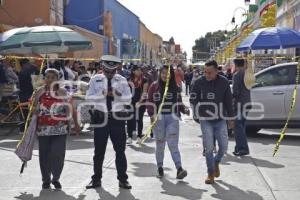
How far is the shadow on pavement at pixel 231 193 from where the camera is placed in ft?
24.1

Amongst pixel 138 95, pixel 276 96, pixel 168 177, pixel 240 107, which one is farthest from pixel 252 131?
pixel 168 177

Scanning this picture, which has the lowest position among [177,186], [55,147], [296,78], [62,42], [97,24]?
[177,186]

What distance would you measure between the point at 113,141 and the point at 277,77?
653cm

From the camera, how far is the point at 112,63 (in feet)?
25.8

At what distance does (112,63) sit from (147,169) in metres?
2.18

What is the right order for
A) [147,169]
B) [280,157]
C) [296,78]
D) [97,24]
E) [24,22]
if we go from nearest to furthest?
[147,169]
[280,157]
[296,78]
[24,22]
[97,24]

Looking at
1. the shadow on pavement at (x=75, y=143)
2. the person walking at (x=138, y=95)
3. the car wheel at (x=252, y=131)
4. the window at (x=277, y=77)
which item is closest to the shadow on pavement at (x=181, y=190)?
the shadow on pavement at (x=75, y=143)

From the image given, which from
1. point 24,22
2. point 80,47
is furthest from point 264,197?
point 24,22

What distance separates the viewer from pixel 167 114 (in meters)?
8.58

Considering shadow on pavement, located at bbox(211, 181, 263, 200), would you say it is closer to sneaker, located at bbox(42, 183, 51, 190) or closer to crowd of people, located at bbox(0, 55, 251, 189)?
crowd of people, located at bbox(0, 55, 251, 189)

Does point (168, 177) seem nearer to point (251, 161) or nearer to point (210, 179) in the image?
point (210, 179)

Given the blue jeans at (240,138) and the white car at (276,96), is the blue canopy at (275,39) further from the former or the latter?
the blue jeans at (240,138)

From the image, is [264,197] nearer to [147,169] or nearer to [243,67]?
[147,169]

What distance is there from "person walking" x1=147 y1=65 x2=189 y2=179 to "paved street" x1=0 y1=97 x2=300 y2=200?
388 millimetres
